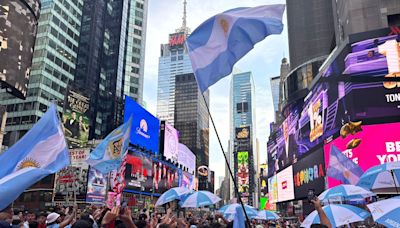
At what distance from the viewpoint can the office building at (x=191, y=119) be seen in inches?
6758

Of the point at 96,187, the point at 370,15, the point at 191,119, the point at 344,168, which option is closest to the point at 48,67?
the point at 96,187

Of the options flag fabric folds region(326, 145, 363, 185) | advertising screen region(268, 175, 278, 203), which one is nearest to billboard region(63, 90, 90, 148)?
advertising screen region(268, 175, 278, 203)

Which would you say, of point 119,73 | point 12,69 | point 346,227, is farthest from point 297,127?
point 119,73

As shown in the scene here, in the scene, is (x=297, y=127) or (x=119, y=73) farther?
(x=119, y=73)

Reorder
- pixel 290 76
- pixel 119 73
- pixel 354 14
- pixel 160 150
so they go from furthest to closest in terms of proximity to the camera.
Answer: pixel 119 73 < pixel 160 150 < pixel 290 76 < pixel 354 14

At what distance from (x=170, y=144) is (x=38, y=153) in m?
61.1

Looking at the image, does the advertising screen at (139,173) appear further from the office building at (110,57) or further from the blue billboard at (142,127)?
the office building at (110,57)

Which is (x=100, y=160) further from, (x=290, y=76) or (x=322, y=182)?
(x=290, y=76)

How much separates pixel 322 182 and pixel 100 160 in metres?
30.0

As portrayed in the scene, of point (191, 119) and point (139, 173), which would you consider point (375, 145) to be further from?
point (191, 119)

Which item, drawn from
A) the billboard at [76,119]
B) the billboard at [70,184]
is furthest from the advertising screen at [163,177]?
the billboard at [70,184]

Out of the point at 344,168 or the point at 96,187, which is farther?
the point at 96,187

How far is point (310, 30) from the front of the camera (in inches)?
2613

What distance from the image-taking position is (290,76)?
55156 millimetres
